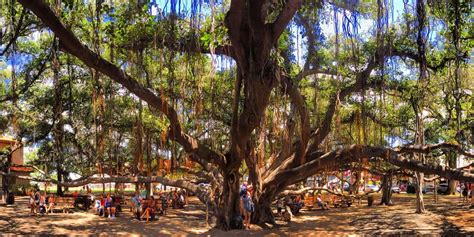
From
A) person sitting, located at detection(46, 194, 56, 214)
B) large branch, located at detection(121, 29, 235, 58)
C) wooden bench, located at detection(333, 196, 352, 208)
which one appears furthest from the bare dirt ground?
wooden bench, located at detection(333, 196, 352, 208)

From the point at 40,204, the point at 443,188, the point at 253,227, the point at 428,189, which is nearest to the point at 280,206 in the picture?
the point at 253,227

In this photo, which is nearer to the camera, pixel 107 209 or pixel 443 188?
pixel 107 209

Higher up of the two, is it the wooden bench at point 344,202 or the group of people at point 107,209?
the group of people at point 107,209

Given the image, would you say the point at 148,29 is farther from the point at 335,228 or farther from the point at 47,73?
the point at 335,228

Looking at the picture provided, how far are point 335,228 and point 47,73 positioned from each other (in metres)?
8.64

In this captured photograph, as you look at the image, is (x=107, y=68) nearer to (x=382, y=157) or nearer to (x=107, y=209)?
(x=382, y=157)

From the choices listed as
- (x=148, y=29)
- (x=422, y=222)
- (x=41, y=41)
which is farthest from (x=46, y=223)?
(x=422, y=222)

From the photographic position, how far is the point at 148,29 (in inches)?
316

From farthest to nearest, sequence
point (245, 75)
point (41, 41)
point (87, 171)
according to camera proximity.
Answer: point (87, 171) < point (41, 41) < point (245, 75)

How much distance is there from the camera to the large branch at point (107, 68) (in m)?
→ 5.57

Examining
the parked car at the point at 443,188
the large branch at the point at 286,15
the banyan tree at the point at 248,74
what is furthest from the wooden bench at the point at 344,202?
the large branch at the point at 286,15

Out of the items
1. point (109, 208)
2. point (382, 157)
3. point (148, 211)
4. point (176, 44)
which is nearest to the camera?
point (176, 44)

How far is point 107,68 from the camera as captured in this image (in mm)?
6492

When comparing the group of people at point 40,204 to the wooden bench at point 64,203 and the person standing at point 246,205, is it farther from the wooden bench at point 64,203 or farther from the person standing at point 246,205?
the person standing at point 246,205
